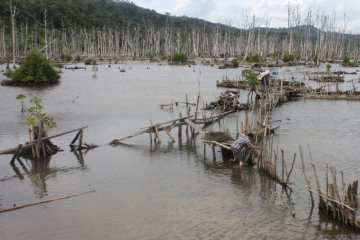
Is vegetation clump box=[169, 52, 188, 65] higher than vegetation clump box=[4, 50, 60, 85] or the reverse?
higher

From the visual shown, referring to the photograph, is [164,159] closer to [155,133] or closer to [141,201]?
[155,133]

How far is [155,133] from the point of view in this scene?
19.2m

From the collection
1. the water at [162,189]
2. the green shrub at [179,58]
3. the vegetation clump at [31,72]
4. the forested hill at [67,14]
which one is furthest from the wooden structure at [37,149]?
the forested hill at [67,14]

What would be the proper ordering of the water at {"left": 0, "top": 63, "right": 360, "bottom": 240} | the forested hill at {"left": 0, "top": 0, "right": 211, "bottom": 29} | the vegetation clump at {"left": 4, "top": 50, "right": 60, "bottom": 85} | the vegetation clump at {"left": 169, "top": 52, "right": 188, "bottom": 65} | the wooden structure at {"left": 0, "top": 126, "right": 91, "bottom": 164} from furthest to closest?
the forested hill at {"left": 0, "top": 0, "right": 211, "bottom": 29} → the vegetation clump at {"left": 169, "top": 52, "right": 188, "bottom": 65} → the vegetation clump at {"left": 4, "top": 50, "right": 60, "bottom": 85} → the wooden structure at {"left": 0, "top": 126, "right": 91, "bottom": 164} → the water at {"left": 0, "top": 63, "right": 360, "bottom": 240}

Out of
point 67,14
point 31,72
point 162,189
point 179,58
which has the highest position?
point 67,14

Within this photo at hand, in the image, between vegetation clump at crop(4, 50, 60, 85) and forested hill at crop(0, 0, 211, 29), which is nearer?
vegetation clump at crop(4, 50, 60, 85)

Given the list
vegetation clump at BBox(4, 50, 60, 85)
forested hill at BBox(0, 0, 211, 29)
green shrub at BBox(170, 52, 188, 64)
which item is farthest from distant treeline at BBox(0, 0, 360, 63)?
vegetation clump at BBox(4, 50, 60, 85)

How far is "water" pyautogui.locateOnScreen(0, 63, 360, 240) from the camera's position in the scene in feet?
35.1

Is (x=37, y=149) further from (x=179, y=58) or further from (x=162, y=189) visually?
(x=179, y=58)

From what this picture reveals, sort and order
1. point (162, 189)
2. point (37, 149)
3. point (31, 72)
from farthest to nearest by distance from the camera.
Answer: point (31, 72)
point (37, 149)
point (162, 189)

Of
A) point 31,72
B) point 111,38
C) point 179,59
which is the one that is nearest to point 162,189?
point 31,72

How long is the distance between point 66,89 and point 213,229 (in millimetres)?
33175

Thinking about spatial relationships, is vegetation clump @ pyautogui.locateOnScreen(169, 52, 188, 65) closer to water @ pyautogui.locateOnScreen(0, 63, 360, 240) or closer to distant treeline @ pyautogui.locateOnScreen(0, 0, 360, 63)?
distant treeline @ pyautogui.locateOnScreen(0, 0, 360, 63)

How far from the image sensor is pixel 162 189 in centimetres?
1362
